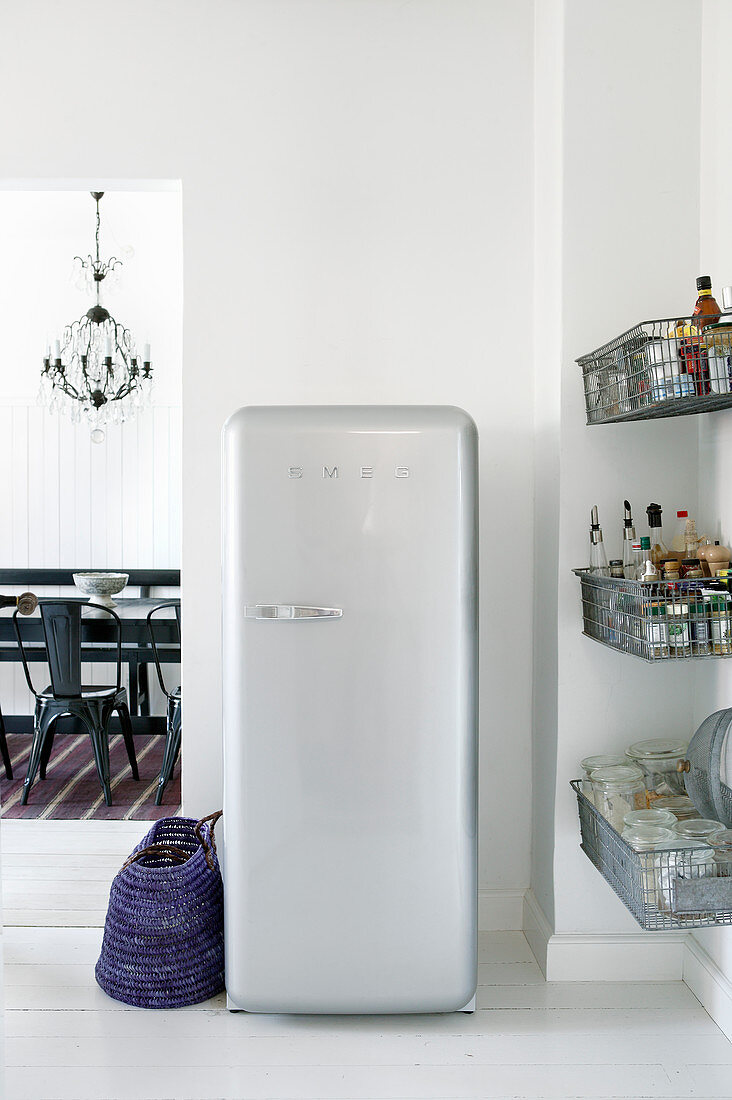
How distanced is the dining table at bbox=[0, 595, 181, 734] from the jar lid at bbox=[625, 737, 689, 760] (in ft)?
7.96

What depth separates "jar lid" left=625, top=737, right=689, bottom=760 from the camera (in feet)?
7.50

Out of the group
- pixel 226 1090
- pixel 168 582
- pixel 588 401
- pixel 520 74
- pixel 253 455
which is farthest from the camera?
pixel 168 582

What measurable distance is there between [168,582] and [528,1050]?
11.2 ft

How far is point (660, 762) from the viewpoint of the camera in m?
2.28

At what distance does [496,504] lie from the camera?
2.70 metres

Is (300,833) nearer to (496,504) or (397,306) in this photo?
(496,504)

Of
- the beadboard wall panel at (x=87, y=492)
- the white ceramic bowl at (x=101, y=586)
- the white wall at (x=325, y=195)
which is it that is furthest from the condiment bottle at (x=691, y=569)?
the beadboard wall panel at (x=87, y=492)

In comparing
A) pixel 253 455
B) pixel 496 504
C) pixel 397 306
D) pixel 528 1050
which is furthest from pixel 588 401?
pixel 528 1050

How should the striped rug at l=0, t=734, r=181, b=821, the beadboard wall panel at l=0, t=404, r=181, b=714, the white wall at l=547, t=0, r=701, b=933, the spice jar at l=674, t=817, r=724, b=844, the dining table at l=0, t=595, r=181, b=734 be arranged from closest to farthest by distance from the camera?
1. the spice jar at l=674, t=817, r=724, b=844
2. the white wall at l=547, t=0, r=701, b=933
3. the striped rug at l=0, t=734, r=181, b=821
4. the dining table at l=0, t=595, r=181, b=734
5. the beadboard wall panel at l=0, t=404, r=181, b=714

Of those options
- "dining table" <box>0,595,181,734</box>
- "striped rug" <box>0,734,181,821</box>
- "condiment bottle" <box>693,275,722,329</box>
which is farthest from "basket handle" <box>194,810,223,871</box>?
"condiment bottle" <box>693,275,722,329</box>

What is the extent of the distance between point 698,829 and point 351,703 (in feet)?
2.68

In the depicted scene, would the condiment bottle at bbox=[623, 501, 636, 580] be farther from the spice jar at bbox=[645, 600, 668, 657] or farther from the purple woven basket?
the purple woven basket

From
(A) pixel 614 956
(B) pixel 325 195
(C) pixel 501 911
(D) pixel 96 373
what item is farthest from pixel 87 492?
(A) pixel 614 956

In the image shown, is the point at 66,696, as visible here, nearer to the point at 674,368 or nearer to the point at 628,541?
the point at 628,541
